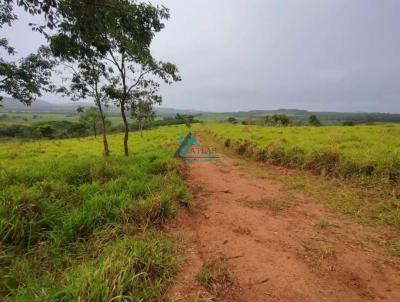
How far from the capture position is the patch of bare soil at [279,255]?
2541 mm

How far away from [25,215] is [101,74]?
11230 millimetres

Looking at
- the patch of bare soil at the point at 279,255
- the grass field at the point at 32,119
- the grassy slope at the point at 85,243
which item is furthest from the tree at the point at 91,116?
the patch of bare soil at the point at 279,255

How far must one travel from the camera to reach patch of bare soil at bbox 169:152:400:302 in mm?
2541

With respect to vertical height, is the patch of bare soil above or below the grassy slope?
below

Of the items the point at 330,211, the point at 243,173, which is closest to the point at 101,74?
the point at 243,173

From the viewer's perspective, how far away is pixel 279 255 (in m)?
3.20

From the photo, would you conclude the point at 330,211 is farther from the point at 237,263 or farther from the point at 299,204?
the point at 237,263
